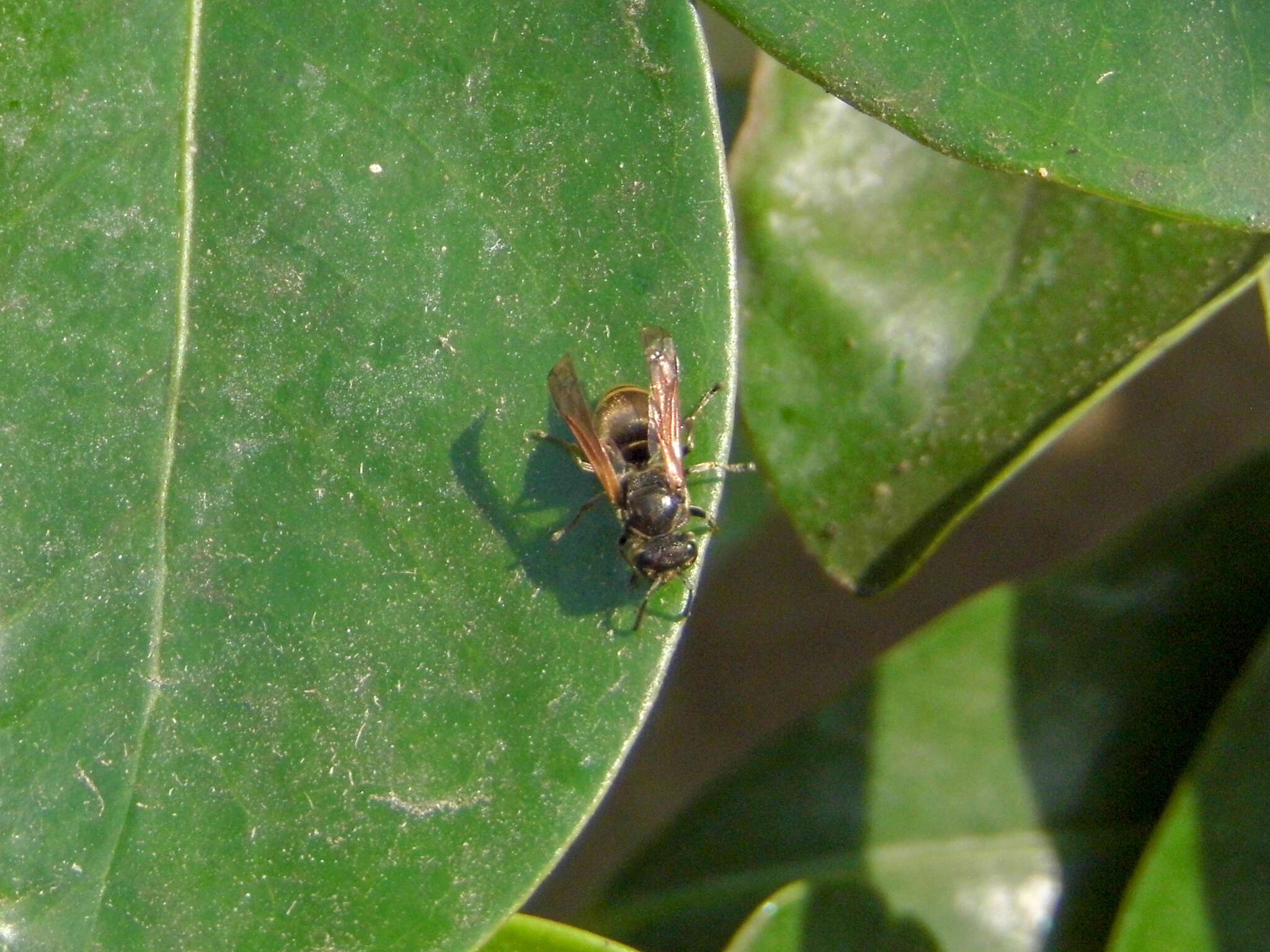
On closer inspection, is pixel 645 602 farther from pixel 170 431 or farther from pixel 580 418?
pixel 170 431

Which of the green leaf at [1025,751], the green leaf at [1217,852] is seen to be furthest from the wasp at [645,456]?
the green leaf at [1217,852]

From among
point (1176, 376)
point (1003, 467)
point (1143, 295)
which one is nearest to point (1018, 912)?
point (1003, 467)

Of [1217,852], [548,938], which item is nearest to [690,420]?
[548,938]

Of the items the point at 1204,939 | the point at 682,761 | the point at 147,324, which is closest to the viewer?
the point at 147,324

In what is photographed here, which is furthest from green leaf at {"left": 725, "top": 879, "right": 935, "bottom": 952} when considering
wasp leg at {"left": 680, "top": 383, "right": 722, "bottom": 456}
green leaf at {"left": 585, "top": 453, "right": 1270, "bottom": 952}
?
wasp leg at {"left": 680, "top": 383, "right": 722, "bottom": 456}

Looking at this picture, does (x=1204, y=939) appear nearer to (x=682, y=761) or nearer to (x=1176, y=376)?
(x=682, y=761)

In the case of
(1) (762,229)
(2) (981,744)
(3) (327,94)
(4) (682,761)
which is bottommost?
(4) (682,761)

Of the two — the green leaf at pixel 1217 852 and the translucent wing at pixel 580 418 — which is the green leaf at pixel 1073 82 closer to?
the translucent wing at pixel 580 418
